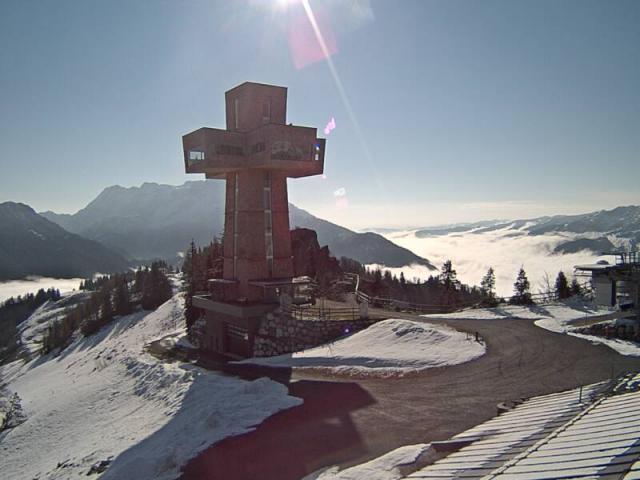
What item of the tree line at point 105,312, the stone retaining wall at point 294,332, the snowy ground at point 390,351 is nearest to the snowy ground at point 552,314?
the snowy ground at point 390,351

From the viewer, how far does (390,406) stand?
1614 centimetres

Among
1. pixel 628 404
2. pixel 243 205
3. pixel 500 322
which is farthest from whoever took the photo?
pixel 243 205

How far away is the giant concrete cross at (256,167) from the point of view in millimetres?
31062

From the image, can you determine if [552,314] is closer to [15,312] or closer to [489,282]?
[489,282]

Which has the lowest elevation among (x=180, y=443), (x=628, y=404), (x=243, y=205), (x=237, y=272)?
(x=180, y=443)

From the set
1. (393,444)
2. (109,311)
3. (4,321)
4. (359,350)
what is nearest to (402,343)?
(359,350)

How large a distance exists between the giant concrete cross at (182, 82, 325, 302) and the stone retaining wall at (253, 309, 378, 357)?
10.2ft

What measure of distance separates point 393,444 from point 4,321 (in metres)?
194

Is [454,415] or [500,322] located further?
[500,322]

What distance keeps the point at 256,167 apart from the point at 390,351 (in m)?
16.5

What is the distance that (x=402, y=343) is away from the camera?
23.7 metres

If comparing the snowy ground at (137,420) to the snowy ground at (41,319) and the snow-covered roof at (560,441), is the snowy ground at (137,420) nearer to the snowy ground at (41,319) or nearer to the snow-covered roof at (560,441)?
the snow-covered roof at (560,441)

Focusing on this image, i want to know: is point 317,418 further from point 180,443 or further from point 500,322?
point 500,322

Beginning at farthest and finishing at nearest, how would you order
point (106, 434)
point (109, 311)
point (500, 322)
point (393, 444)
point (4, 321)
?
point (4, 321)
point (109, 311)
point (500, 322)
point (106, 434)
point (393, 444)
